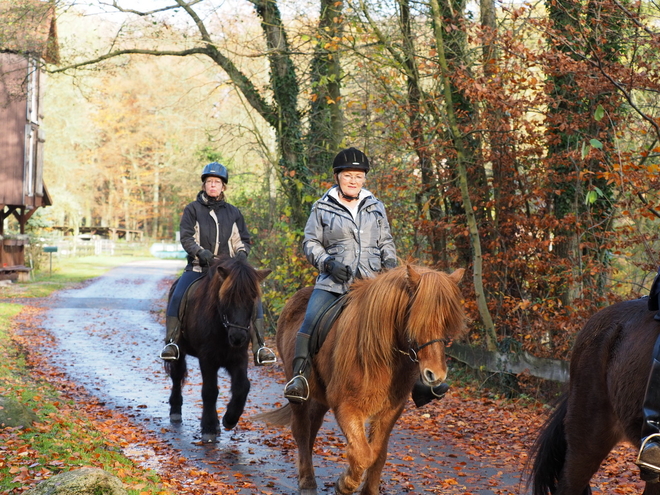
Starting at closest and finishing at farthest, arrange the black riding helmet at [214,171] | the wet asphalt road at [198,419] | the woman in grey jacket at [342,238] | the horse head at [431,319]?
the horse head at [431,319]
the woman in grey jacket at [342,238]
the wet asphalt road at [198,419]
the black riding helmet at [214,171]

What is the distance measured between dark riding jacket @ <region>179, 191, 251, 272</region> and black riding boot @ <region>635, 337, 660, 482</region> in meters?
5.65

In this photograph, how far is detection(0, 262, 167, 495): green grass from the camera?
600 centimetres

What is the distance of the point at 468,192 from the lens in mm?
11336

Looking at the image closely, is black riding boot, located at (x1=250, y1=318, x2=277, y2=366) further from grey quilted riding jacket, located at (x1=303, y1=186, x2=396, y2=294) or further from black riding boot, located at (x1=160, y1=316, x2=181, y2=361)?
grey quilted riding jacket, located at (x1=303, y1=186, x2=396, y2=294)

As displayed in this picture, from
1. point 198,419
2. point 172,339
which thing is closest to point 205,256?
point 172,339

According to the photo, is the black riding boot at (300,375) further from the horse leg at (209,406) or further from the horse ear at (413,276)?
the horse leg at (209,406)

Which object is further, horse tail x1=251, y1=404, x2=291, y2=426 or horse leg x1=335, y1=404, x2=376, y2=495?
horse tail x1=251, y1=404, x2=291, y2=426

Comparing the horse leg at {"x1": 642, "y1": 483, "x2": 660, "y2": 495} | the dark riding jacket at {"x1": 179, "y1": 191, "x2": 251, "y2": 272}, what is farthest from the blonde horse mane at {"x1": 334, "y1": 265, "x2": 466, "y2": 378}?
the dark riding jacket at {"x1": 179, "y1": 191, "x2": 251, "y2": 272}

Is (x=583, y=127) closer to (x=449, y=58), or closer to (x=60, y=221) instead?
(x=449, y=58)

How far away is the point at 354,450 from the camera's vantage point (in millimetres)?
5266

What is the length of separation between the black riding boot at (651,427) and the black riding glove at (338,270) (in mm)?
2448

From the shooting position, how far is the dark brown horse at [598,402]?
468cm

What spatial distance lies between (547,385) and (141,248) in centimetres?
6012

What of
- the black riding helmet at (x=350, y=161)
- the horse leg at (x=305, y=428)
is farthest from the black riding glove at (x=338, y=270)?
the horse leg at (x=305, y=428)
